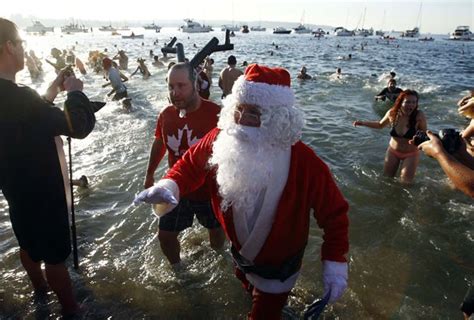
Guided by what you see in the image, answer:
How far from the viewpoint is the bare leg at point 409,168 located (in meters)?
6.03

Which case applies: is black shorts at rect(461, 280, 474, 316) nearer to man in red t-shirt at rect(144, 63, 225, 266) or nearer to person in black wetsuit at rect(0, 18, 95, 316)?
man in red t-shirt at rect(144, 63, 225, 266)

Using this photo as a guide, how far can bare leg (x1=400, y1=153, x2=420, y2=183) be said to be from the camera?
603cm

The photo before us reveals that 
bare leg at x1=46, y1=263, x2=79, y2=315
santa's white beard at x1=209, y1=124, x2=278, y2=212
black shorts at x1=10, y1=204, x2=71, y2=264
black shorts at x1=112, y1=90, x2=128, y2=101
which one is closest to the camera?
santa's white beard at x1=209, y1=124, x2=278, y2=212

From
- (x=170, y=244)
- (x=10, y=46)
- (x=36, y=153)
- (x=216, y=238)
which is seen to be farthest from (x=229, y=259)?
(x=10, y=46)

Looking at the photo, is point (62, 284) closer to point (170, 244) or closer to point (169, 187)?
point (170, 244)

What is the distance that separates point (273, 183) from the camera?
2131 millimetres

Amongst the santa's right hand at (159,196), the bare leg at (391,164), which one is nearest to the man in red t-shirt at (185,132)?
the santa's right hand at (159,196)

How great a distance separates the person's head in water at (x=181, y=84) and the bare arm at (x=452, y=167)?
213cm

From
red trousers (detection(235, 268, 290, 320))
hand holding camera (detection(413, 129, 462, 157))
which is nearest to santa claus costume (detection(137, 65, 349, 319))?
red trousers (detection(235, 268, 290, 320))

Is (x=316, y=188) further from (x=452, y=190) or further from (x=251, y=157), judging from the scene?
(x=452, y=190)

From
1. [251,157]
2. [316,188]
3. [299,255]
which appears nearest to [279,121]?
[251,157]

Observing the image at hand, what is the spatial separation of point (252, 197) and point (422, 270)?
10.3ft

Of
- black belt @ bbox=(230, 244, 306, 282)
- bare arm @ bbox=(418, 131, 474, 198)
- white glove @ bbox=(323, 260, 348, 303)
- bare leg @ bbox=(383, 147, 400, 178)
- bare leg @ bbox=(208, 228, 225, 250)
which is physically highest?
bare arm @ bbox=(418, 131, 474, 198)

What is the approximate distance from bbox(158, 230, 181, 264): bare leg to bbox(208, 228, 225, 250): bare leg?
492 millimetres
